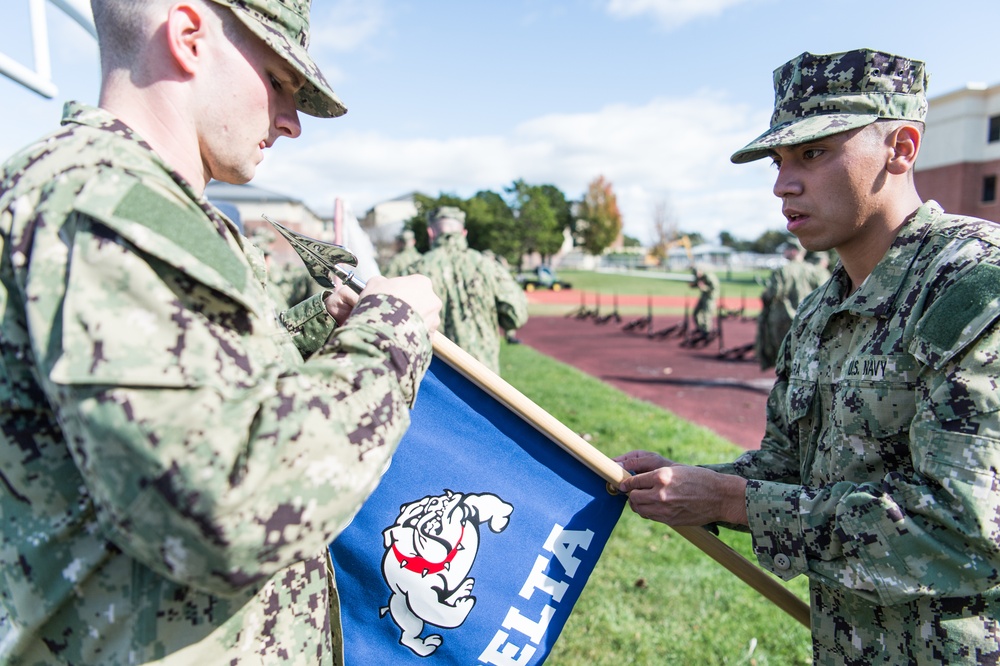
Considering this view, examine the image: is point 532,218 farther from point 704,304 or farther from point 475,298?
point 475,298

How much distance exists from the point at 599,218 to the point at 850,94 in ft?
294

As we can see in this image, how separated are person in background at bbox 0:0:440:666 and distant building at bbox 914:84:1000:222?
43096mm

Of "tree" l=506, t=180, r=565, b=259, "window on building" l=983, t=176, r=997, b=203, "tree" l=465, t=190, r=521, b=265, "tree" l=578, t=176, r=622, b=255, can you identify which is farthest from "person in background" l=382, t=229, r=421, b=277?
"tree" l=578, t=176, r=622, b=255

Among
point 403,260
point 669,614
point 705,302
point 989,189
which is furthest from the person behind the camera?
point 989,189

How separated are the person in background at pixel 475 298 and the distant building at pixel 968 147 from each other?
37.9m

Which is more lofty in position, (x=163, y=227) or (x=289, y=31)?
(x=289, y=31)

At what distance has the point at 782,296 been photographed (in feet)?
38.8

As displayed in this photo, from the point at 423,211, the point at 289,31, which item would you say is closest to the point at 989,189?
the point at 423,211

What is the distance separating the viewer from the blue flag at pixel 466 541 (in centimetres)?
207

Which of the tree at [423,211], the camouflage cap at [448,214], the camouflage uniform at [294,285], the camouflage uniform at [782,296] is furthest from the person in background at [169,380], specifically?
the tree at [423,211]

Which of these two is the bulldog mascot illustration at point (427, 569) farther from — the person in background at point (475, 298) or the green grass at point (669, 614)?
the person in background at point (475, 298)

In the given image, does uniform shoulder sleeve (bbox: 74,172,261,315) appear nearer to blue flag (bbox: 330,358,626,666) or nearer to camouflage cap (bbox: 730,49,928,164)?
blue flag (bbox: 330,358,626,666)

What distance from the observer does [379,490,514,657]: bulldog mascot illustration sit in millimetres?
2066

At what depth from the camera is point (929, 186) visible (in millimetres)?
40594
